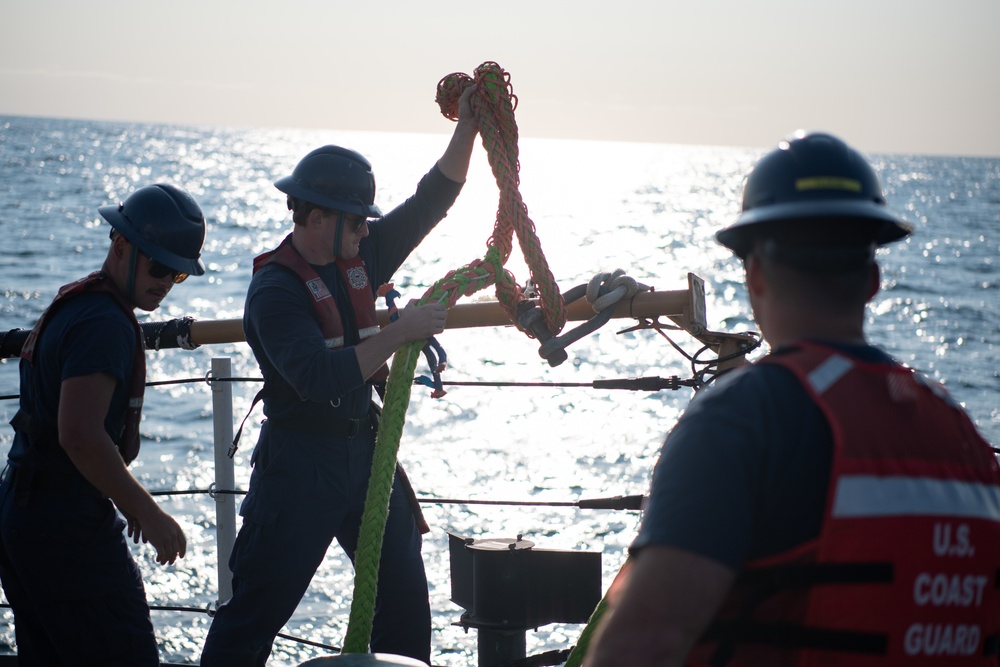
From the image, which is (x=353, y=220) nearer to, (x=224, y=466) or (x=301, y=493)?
(x=301, y=493)

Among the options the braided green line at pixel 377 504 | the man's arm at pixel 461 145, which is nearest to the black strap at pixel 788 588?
the braided green line at pixel 377 504

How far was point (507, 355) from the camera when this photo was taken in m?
22.1

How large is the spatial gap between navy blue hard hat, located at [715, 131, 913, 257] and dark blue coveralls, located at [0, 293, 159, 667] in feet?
5.67

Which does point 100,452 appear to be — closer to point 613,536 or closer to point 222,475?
point 222,475

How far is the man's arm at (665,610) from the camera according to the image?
133 centimetres

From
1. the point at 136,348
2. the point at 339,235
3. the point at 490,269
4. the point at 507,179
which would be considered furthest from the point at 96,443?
the point at 507,179

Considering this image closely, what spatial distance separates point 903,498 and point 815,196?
16.6 inches

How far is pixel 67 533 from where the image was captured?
2699 mm

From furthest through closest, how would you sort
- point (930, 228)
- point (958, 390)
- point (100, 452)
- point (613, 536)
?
point (930, 228) < point (958, 390) < point (613, 536) < point (100, 452)

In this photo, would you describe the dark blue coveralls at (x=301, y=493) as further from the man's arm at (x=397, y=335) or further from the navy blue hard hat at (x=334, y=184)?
the navy blue hard hat at (x=334, y=184)

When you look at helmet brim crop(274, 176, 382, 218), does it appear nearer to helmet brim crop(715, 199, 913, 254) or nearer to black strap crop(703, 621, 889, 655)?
helmet brim crop(715, 199, 913, 254)

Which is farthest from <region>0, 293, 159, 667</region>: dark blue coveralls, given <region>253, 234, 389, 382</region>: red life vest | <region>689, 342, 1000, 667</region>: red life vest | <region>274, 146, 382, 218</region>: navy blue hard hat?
<region>689, 342, 1000, 667</region>: red life vest

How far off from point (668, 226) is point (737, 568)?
5668cm

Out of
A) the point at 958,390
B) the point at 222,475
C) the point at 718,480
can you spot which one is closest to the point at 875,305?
the point at 958,390
